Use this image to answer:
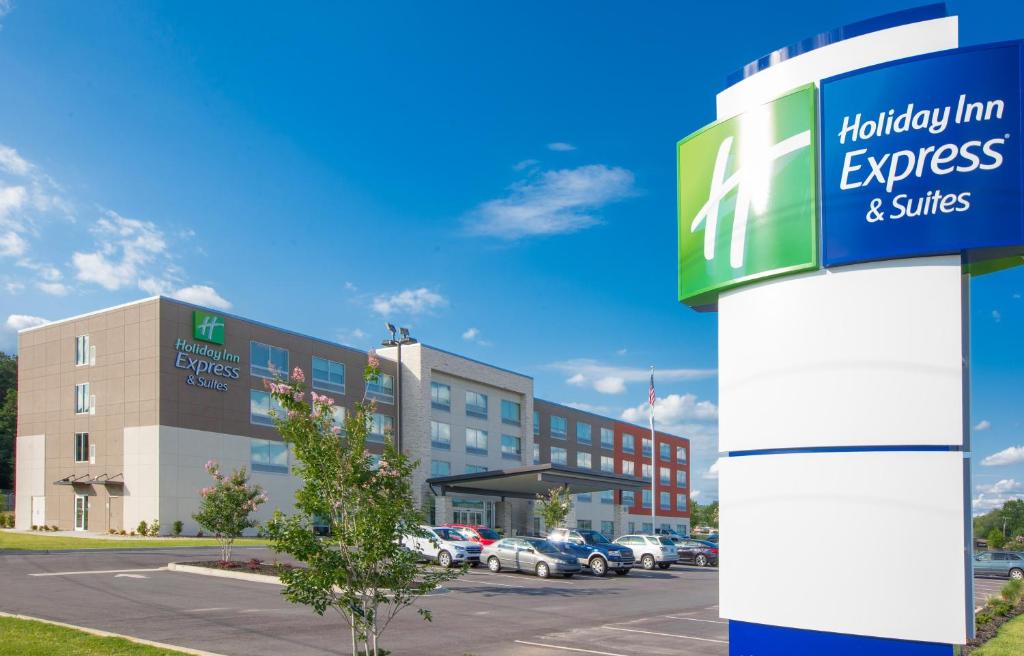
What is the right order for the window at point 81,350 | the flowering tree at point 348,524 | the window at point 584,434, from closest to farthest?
1. the flowering tree at point 348,524
2. the window at point 81,350
3. the window at point 584,434

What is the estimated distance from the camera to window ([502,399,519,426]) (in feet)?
216

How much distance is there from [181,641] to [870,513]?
10.4 m

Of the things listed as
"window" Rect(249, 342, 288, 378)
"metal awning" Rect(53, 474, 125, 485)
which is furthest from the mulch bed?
"window" Rect(249, 342, 288, 378)

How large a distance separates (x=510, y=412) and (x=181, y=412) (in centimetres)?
2814

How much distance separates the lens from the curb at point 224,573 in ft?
77.9

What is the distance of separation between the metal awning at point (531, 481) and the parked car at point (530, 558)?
1391 cm

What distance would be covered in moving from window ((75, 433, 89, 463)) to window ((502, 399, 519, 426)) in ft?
94.8

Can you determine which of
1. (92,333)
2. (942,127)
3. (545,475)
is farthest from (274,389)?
(92,333)

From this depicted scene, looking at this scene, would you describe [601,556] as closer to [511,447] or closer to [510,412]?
[511,447]

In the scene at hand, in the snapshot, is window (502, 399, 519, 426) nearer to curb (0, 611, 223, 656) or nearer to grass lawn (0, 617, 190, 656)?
curb (0, 611, 223, 656)

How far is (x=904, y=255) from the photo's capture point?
7.52m

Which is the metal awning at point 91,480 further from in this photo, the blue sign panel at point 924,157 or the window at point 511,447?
the blue sign panel at point 924,157

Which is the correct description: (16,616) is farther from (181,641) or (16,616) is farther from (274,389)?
(274,389)

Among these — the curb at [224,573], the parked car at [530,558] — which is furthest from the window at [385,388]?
the curb at [224,573]
